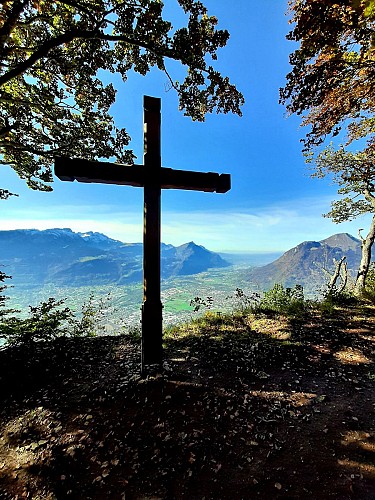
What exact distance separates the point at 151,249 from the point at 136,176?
4.83 feet

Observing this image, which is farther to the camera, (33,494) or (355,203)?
(355,203)

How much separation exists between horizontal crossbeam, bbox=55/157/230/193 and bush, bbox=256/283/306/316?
17.4ft

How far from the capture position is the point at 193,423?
9.89 ft

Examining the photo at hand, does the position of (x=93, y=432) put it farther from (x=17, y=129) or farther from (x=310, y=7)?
(x=17, y=129)

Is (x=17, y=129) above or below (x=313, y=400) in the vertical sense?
above

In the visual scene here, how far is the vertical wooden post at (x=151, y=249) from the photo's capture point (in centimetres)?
416

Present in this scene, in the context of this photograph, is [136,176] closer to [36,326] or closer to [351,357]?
[36,326]

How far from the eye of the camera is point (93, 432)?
2.92m

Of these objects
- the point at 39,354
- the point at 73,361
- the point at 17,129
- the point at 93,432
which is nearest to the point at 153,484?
the point at 93,432

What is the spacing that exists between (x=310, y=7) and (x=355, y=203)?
11.7m

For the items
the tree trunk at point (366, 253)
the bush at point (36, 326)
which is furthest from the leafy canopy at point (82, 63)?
the tree trunk at point (366, 253)

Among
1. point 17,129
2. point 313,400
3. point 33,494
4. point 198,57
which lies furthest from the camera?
point 17,129

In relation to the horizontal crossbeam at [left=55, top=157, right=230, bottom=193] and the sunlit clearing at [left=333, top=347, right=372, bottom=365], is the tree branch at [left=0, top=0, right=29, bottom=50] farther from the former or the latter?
the sunlit clearing at [left=333, top=347, right=372, bottom=365]

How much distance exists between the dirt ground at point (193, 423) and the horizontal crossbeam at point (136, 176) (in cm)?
380
